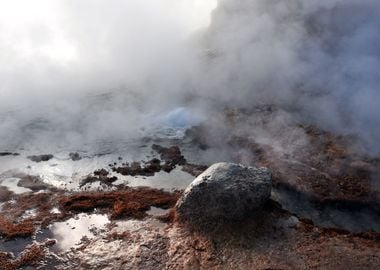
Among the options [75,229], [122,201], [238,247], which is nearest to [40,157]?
[122,201]

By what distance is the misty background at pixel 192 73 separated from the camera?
12.5 metres

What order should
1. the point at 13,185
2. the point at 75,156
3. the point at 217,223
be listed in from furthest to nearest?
the point at 75,156 → the point at 13,185 → the point at 217,223

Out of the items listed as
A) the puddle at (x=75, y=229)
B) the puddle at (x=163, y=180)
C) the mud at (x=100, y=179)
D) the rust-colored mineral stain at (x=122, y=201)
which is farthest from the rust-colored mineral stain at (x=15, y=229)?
the puddle at (x=163, y=180)

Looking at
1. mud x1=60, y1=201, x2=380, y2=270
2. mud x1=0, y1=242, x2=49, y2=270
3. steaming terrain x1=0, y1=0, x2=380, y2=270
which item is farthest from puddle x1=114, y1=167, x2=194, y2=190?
mud x1=0, y1=242, x2=49, y2=270

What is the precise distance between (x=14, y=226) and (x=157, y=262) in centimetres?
321

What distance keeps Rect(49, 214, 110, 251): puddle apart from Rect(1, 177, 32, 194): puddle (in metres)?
1.69

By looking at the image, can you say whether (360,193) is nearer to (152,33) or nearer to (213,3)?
(152,33)

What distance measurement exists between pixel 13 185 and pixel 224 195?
5.14 m

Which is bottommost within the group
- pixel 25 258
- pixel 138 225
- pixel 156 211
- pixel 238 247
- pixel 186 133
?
pixel 25 258

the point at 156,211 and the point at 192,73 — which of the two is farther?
the point at 192,73

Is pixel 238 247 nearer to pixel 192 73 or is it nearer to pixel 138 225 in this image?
pixel 138 225

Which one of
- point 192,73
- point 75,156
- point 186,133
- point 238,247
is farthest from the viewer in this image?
point 192,73

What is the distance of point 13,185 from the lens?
34.5 feet

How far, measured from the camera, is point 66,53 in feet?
58.1
